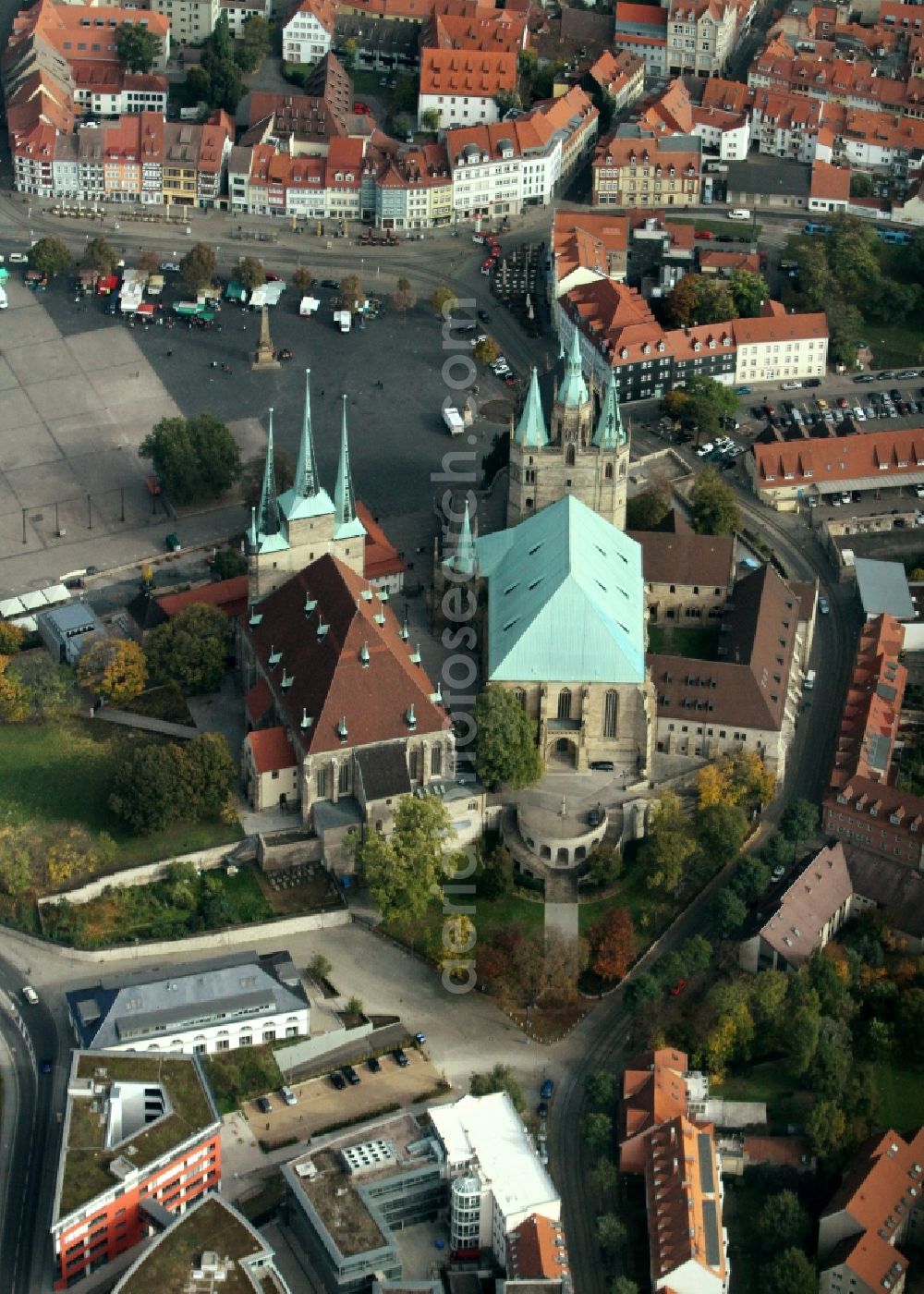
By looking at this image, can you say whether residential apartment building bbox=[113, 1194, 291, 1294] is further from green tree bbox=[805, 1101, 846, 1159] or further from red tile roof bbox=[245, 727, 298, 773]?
red tile roof bbox=[245, 727, 298, 773]

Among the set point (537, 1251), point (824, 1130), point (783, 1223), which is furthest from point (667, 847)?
point (537, 1251)

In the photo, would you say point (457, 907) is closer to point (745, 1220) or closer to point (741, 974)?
point (741, 974)

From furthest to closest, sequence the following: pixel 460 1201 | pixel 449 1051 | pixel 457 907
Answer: pixel 457 907 → pixel 449 1051 → pixel 460 1201

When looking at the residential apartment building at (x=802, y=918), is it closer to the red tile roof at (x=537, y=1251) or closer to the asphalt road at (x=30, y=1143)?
the red tile roof at (x=537, y=1251)

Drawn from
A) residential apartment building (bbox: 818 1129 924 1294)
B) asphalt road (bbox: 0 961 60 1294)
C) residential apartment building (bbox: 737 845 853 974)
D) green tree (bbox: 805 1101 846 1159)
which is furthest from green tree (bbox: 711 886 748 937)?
asphalt road (bbox: 0 961 60 1294)

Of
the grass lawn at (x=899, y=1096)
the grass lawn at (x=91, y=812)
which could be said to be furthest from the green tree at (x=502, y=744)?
the grass lawn at (x=899, y=1096)

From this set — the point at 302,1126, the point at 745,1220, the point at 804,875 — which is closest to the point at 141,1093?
the point at 302,1126

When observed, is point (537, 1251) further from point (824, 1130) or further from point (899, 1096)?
point (899, 1096)
